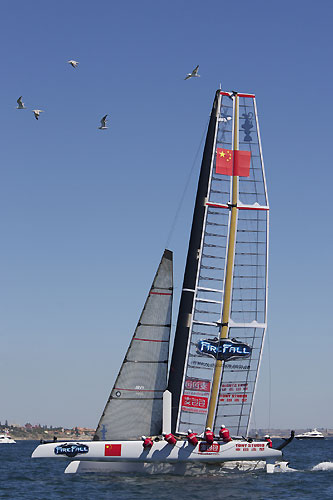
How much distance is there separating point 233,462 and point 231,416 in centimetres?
226

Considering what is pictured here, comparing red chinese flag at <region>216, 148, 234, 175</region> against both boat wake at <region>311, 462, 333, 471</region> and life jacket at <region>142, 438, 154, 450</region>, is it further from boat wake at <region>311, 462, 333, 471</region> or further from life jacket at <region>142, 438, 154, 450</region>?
boat wake at <region>311, 462, 333, 471</region>

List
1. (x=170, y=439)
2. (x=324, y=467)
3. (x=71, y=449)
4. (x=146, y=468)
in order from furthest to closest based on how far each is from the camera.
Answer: (x=324, y=467)
(x=146, y=468)
(x=170, y=439)
(x=71, y=449)

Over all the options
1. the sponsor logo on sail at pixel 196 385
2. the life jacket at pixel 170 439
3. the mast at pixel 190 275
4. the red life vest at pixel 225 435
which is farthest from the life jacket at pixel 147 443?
the sponsor logo on sail at pixel 196 385

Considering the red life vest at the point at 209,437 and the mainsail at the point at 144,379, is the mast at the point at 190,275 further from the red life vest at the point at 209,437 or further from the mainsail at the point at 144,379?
the red life vest at the point at 209,437

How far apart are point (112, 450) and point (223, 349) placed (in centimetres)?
592

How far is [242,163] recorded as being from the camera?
3116 centimetres

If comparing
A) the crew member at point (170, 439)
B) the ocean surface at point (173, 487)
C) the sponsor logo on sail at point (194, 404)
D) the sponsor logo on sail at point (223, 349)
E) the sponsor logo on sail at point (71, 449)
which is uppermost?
the sponsor logo on sail at point (223, 349)

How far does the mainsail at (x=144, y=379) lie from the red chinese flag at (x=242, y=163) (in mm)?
5396

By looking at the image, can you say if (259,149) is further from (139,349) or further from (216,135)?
(139,349)

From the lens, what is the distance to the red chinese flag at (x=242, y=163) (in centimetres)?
3109

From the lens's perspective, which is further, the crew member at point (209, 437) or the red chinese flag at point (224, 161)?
the red chinese flag at point (224, 161)

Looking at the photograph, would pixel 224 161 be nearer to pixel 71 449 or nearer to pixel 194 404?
pixel 194 404

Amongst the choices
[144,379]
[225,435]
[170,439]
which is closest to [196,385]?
[144,379]

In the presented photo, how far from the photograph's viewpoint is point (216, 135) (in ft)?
102
